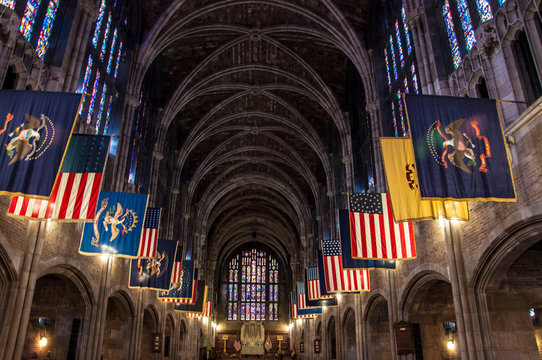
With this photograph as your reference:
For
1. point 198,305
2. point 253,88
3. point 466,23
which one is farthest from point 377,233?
point 198,305

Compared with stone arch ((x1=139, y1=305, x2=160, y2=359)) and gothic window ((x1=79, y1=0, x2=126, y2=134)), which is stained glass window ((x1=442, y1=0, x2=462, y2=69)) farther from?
stone arch ((x1=139, y1=305, x2=160, y2=359))

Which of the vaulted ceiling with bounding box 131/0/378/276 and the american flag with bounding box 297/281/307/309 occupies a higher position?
the vaulted ceiling with bounding box 131/0/378/276

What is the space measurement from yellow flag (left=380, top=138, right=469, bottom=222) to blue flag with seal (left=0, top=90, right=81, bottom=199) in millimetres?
7677

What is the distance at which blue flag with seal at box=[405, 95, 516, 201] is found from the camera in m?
8.18

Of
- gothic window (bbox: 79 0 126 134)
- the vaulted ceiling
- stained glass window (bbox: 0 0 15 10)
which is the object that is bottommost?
stained glass window (bbox: 0 0 15 10)

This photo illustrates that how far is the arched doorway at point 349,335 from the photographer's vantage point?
2334 centimetres

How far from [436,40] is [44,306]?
1672cm

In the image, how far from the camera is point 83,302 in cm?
1462

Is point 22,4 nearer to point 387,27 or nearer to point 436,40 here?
point 436,40

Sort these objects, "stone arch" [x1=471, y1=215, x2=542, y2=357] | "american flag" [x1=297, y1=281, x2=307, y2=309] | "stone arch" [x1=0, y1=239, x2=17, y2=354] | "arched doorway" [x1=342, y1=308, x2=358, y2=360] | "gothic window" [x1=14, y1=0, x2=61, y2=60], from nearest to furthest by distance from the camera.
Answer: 1. "stone arch" [x1=471, y1=215, x2=542, y2=357]
2. "stone arch" [x1=0, y1=239, x2=17, y2=354]
3. "gothic window" [x1=14, y1=0, x2=61, y2=60]
4. "arched doorway" [x1=342, y1=308, x2=358, y2=360]
5. "american flag" [x1=297, y1=281, x2=307, y2=309]

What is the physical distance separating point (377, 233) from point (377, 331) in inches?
311

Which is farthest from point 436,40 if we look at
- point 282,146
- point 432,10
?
point 282,146

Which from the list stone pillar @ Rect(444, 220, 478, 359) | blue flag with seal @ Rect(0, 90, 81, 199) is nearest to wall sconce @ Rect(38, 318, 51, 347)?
blue flag with seal @ Rect(0, 90, 81, 199)

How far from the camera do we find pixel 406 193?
1033 centimetres
